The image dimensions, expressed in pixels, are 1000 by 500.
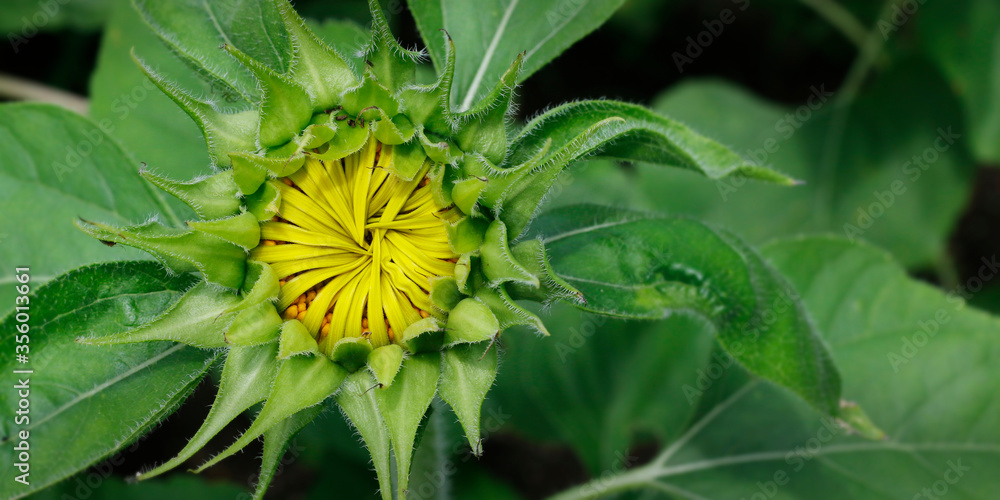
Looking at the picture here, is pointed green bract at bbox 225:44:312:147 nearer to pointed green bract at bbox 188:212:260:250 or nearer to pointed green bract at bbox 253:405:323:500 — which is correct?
pointed green bract at bbox 188:212:260:250

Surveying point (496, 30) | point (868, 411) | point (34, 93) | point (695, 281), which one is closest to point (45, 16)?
point (34, 93)

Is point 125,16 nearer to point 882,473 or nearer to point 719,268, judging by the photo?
point 719,268

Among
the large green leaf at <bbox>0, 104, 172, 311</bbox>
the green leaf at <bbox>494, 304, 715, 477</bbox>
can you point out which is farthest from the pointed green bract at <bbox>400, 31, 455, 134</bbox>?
the green leaf at <bbox>494, 304, 715, 477</bbox>

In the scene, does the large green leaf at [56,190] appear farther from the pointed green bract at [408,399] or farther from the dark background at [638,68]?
the dark background at [638,68]

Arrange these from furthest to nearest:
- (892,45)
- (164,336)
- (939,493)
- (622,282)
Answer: (892,45) < (939,493) < (622,282) < (164,336)

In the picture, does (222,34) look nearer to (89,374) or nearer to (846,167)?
(89,374)

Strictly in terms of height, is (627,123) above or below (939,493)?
above

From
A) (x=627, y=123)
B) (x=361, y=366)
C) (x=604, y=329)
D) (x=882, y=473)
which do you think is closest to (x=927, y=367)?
(x=882, y=473)
